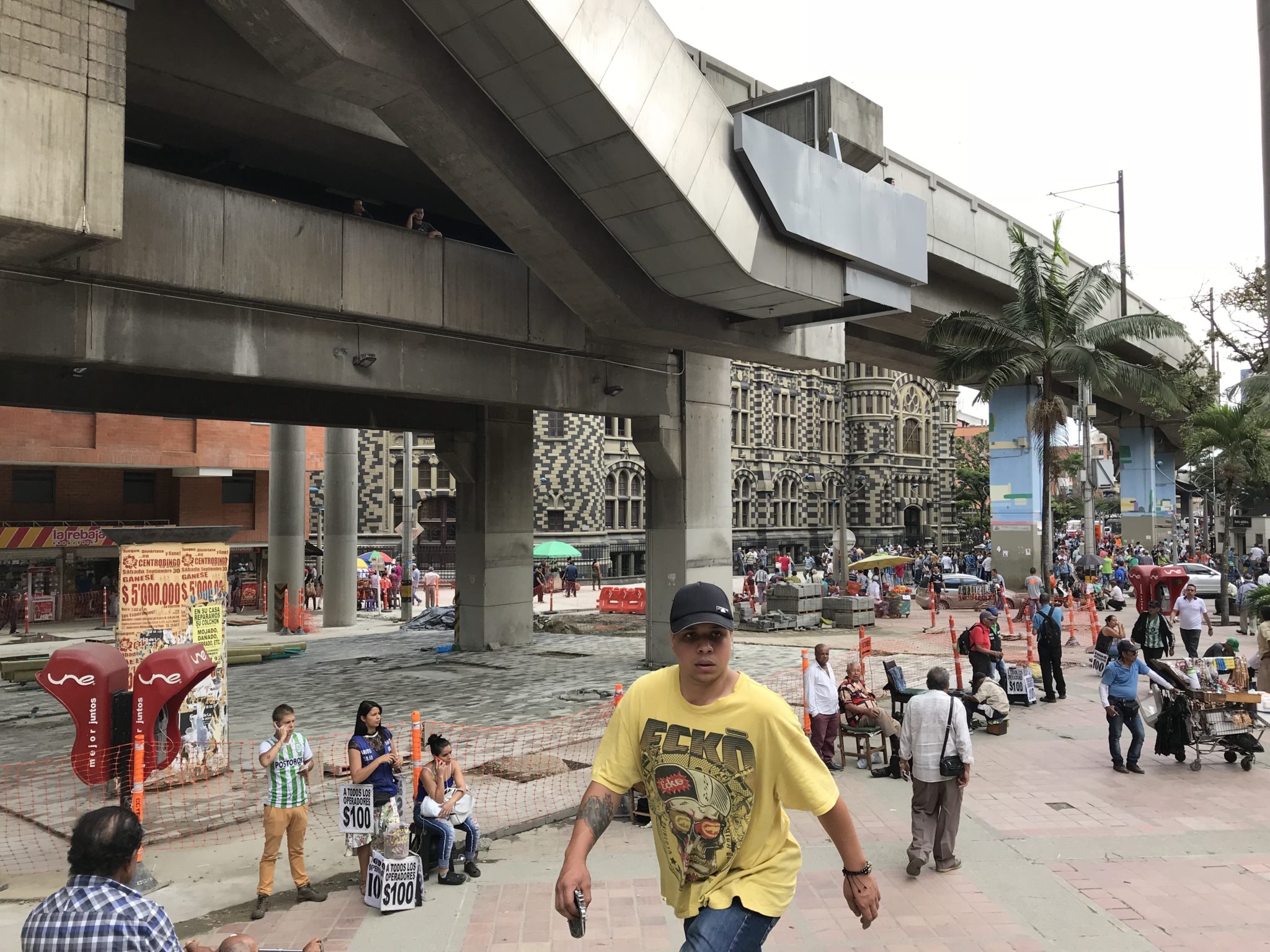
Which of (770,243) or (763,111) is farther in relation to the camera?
(763,111)

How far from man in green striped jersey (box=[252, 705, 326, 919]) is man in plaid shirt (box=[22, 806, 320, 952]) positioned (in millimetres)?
3777

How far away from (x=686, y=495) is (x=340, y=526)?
14.8 metres

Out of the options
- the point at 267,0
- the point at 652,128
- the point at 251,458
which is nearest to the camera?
the point at 267,0

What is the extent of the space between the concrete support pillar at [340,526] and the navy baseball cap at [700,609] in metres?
26.9

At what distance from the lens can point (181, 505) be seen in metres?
34.2

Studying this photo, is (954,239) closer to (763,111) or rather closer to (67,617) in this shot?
(763,111)

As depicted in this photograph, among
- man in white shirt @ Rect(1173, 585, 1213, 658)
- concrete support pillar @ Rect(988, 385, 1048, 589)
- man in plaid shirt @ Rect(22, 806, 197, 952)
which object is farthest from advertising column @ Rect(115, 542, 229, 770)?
concrete support pillar @ Rect(988, 385, 1048, 589)

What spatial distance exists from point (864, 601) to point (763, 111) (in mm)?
16655

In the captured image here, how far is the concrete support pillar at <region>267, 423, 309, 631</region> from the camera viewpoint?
28547mm

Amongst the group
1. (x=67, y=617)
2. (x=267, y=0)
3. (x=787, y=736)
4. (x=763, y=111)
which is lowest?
(x=67, y=617)

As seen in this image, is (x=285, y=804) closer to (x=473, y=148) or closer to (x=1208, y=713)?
(x=473, y=148)

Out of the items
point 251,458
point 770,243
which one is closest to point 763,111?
point 770,243

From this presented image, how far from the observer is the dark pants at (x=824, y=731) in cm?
1085

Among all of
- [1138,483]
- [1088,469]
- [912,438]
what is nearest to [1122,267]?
[1088,469]
